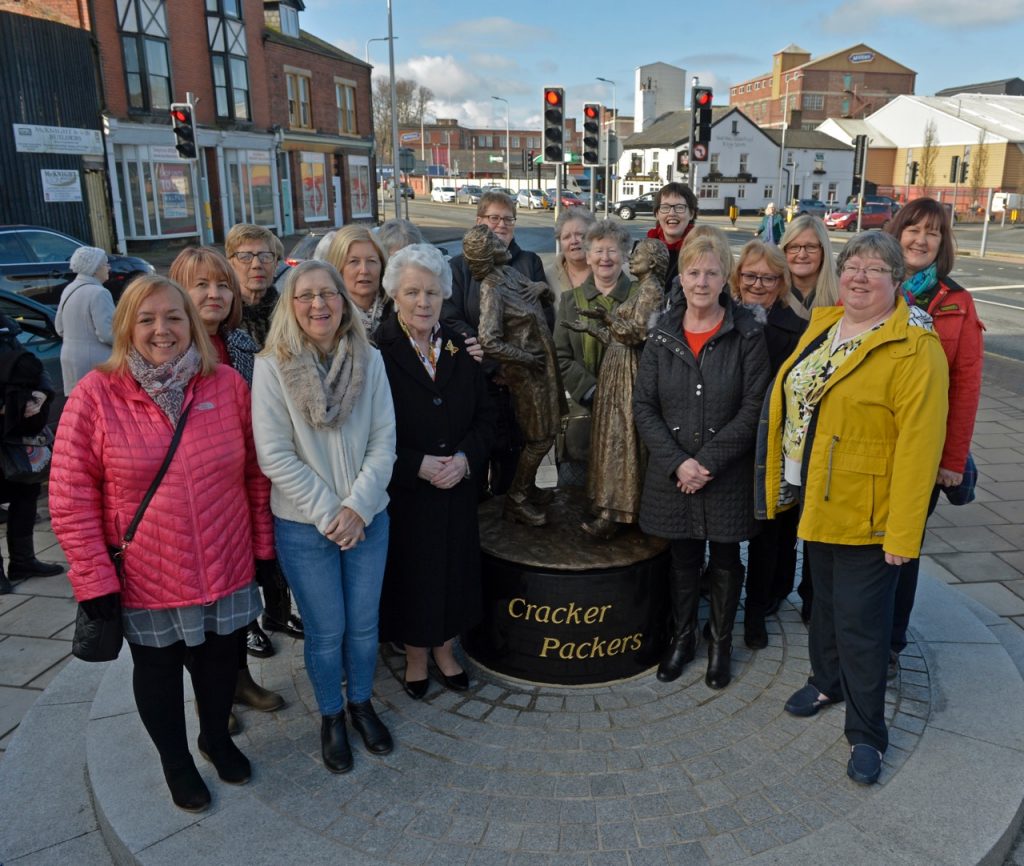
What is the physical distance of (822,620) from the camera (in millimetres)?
3490

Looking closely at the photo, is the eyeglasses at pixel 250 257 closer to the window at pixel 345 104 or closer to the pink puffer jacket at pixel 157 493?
the pink puffer jacket at pixel 157 493

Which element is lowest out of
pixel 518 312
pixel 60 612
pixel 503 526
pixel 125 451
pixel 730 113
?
pixel 60 612

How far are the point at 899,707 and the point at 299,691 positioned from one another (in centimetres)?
268

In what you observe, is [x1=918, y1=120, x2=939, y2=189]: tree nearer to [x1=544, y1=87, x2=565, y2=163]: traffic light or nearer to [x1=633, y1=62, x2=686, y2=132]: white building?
[x1=633, y1=62, x2=686, y2=132]: white building

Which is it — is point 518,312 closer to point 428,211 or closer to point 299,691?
point 299,691

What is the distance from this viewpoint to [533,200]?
2208 inches

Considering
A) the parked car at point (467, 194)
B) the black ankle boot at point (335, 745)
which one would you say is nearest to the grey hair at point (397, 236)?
the black ankle boot at point (335, 745)

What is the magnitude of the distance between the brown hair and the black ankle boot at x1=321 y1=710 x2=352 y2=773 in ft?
10.4

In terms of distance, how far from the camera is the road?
44.3 ft

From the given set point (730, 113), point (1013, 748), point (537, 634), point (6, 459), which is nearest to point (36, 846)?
point (537, 634)

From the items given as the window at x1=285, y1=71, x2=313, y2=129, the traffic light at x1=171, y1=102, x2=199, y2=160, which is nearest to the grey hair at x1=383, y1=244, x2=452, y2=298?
the traffic light at x1=171, y1=102, x2=199, y2=160

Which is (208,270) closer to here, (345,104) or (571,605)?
(571,605)

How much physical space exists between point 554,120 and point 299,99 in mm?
21389

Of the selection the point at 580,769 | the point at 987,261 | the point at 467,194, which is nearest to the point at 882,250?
the point at 580,769
